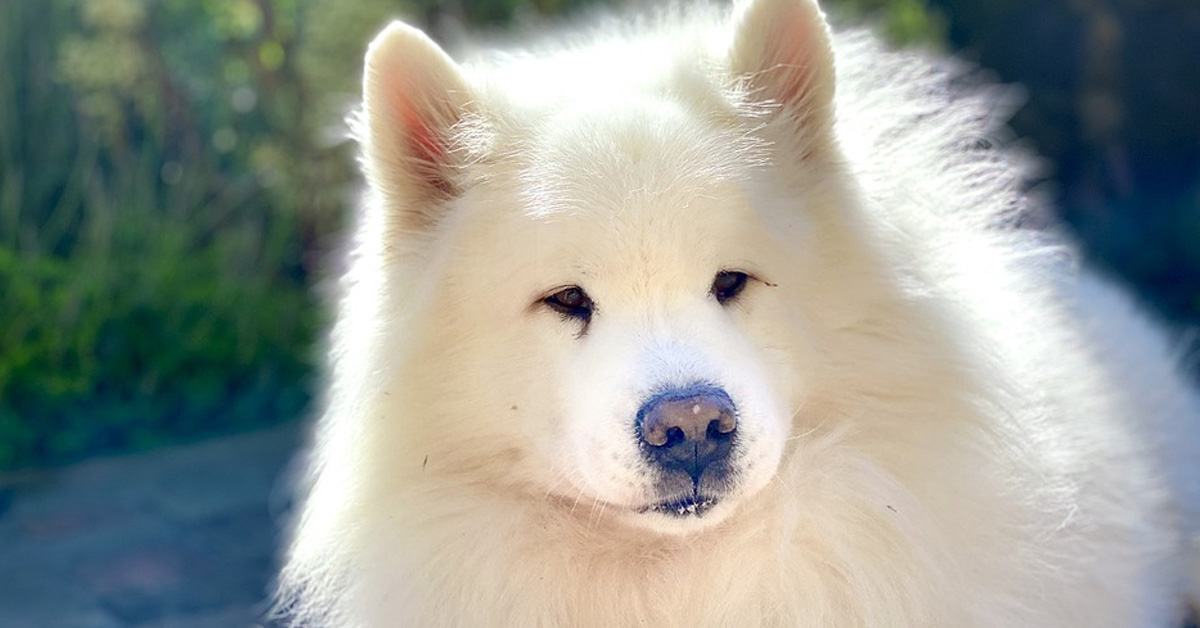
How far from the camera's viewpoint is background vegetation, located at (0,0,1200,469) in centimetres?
682

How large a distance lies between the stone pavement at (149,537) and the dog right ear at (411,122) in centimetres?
220

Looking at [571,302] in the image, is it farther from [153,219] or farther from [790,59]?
[153,219]

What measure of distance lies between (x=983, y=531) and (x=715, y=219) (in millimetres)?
946

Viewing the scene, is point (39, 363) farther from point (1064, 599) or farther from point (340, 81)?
point (1064, 599)

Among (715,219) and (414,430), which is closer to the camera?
(715,219)

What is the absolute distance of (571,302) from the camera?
2.57 metres

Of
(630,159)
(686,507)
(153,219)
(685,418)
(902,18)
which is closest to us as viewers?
(685,418)

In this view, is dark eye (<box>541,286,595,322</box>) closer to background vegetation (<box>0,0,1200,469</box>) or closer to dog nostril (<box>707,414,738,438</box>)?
dog nostril (<box>707,414,738,438</box>)

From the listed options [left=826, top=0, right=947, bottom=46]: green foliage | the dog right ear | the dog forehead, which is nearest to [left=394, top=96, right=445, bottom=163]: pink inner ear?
the dog right ear

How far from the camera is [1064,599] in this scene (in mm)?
2857

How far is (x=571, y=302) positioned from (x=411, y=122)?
1.93ft

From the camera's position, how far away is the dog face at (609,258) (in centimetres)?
236

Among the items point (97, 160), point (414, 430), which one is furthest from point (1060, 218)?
point (97, 160)

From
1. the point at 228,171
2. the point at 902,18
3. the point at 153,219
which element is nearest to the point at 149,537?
the point at 153,219
